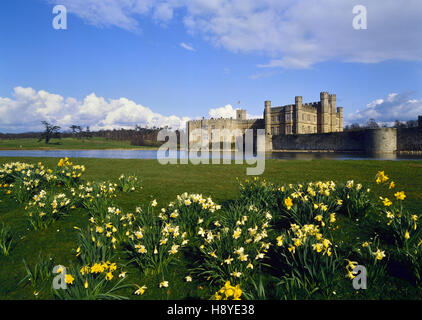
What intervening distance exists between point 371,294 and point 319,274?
0.76 meters

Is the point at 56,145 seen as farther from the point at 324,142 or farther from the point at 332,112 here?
the point at 332,112

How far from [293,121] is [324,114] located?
32.8 feet

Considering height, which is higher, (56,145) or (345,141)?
(56,145)

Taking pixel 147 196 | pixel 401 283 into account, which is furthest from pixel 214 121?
pixel 401 283

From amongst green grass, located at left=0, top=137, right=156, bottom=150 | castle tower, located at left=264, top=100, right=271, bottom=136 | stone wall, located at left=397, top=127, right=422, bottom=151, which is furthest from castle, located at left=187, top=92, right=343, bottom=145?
stone wall, located at left=397, top=127, right=422, bottom=151

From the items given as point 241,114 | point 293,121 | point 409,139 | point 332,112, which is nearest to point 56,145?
point 241,114

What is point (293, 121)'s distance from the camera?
63562 millimetres

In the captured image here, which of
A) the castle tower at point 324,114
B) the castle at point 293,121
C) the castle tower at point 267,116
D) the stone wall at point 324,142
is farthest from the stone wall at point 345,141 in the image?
the castle tower at point 324,114

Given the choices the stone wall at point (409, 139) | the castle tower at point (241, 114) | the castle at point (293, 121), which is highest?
the castle tower at point (241, 114)

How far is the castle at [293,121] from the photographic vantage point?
63688mm

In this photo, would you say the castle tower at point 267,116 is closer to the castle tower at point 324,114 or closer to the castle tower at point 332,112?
the castle tower at point 324,114

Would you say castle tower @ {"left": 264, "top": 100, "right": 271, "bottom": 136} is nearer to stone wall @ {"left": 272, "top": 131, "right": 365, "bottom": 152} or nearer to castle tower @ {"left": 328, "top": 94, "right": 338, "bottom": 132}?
stone wall @ {"left": 272, "top": 131, "right": 365, "bottom": 152}
